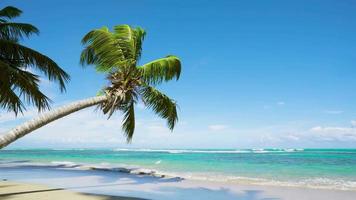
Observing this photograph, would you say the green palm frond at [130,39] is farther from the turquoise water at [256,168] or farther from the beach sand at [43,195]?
the turquoise water at [256,168]

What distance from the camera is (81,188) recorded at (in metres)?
11.8

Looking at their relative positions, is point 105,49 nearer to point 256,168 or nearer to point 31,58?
point 31,58

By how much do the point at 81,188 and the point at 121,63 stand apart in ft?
15.9

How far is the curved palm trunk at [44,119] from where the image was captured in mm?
6148

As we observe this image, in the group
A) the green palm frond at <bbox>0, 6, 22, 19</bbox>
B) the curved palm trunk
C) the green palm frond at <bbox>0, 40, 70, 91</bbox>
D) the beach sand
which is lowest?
the beach sand

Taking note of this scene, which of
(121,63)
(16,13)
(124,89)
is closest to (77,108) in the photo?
(124,89)

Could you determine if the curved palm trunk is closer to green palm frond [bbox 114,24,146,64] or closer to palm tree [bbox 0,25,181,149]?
palm tree [bbox 0,25,181,149]

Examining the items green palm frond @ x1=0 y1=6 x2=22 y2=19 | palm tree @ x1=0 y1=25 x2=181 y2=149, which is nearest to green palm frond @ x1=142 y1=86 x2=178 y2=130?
palm tree @ x1=0 y1=25 x2=181 y2=149

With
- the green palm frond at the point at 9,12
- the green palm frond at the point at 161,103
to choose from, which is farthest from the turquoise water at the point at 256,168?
the green palm frond at the point at 9,12

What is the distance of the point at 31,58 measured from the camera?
8648 mm

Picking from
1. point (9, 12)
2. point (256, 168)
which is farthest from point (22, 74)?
point (256, 168)

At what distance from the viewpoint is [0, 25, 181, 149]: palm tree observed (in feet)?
28.7

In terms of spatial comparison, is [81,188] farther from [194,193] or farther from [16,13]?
[16,13]

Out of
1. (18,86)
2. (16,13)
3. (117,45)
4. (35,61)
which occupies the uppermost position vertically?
(16,13)
